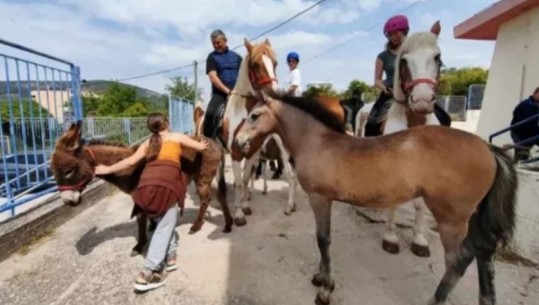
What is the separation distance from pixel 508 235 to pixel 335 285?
142 centimetres

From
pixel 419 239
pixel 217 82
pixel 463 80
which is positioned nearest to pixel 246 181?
pixel 217 82

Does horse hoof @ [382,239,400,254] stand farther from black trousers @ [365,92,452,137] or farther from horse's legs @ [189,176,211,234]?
horse's legs @ [189,176,211,234]

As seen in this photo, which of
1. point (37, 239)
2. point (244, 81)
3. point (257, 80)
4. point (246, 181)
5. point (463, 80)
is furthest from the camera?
point (463, 80)

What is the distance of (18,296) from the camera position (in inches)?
117

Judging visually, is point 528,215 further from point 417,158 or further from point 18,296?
point 18,296

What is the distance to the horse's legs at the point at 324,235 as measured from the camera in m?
2.78

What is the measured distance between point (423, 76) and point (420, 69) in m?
0.07

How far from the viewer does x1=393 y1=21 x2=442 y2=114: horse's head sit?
2930 mm

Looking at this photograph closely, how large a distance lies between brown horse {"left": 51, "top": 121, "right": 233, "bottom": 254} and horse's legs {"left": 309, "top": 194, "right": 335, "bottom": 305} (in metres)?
1.75

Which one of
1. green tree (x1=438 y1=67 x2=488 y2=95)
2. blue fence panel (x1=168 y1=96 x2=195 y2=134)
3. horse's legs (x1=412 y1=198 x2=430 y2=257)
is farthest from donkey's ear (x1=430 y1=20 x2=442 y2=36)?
green tree (x1=438 y1=67 x2=488 y2=95)

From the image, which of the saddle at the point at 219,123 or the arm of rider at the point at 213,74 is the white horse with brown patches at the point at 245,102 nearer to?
the saddle at the point at 219,123

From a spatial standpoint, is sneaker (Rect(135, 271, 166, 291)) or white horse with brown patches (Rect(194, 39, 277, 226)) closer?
sneaker (Rect(135, 271, 166, 291))

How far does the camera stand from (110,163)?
383 centimetres

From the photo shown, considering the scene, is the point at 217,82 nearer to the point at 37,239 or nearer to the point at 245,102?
the point at 245,102
